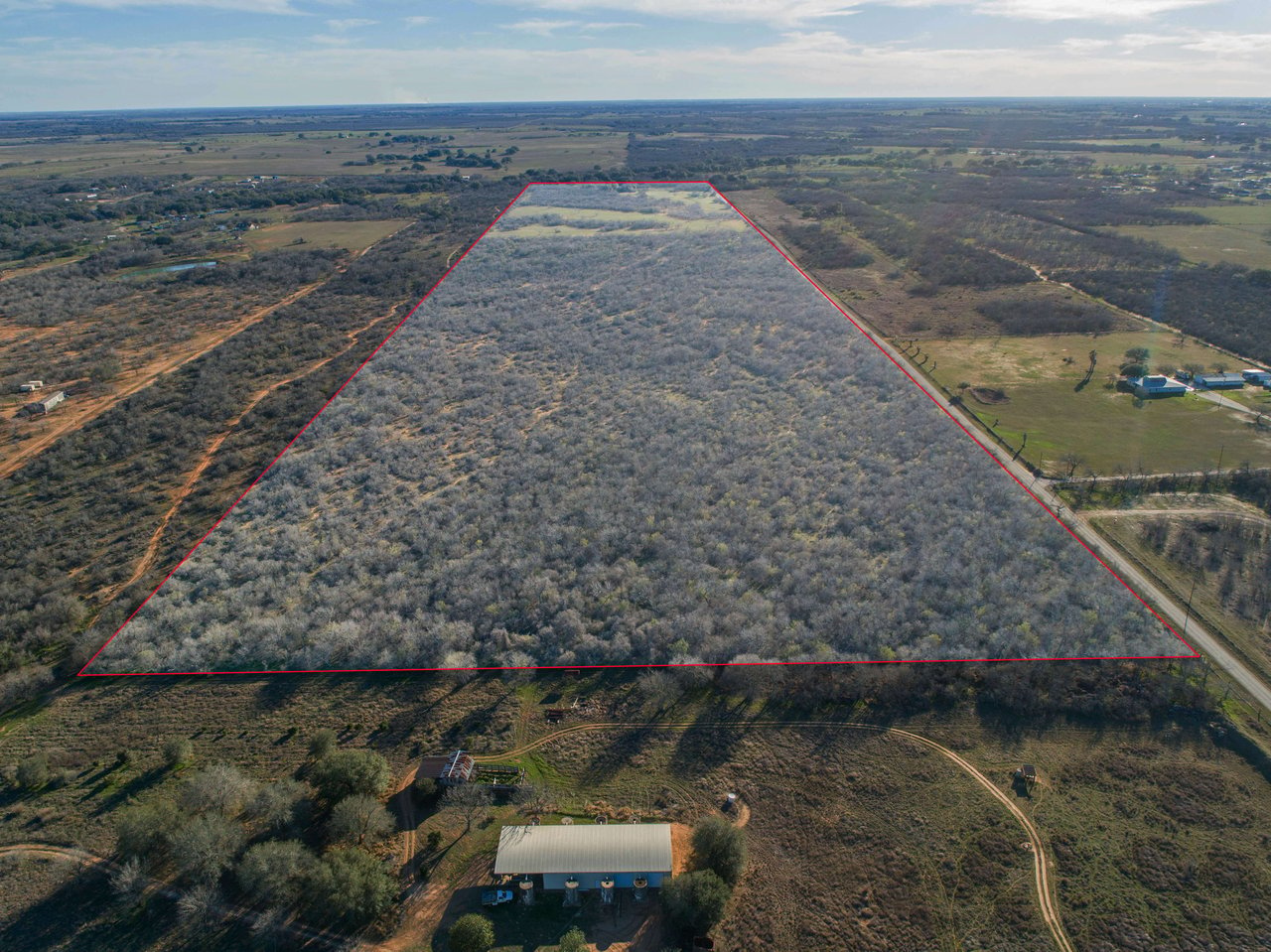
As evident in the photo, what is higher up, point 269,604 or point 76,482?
point 76,482

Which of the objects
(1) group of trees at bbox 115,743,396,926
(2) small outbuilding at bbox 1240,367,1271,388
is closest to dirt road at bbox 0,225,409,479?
(1) group of trees at bbox 115,743,396,926

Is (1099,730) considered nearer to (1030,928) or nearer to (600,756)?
(1030,928)

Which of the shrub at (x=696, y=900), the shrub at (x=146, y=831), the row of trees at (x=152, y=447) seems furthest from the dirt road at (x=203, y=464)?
the shrub at (x=696, y=900)

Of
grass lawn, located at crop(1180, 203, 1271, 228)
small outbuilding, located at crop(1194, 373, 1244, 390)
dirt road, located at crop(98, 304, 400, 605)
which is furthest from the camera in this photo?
grass lawn, located at crop(1180, 203, 1271, 228)

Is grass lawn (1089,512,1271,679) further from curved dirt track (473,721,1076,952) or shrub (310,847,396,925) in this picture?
shrub (310,847,396,925)

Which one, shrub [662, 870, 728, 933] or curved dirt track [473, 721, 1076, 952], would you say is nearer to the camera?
shrub [662, 870, 728, 933]

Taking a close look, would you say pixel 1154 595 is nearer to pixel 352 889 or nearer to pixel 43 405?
pixel 352 889

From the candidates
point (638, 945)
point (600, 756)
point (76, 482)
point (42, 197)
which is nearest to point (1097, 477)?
point (600, 756)
